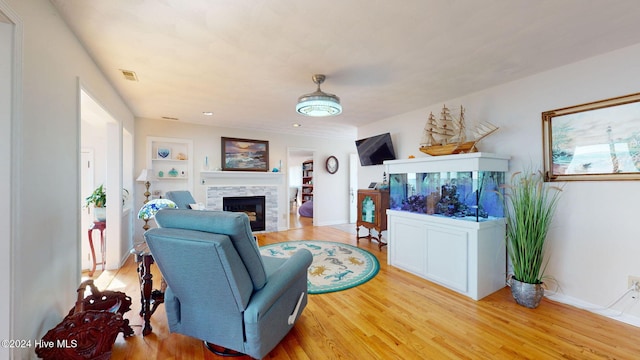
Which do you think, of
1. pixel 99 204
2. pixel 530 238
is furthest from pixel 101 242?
pixel 530 238

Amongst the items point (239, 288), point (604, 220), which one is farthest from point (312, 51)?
point (604, 220)

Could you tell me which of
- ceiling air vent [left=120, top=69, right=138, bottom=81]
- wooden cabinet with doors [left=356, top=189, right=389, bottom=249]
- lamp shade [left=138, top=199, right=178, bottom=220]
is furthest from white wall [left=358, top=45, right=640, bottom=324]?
ceiling air vent [left=120, top=69, right=138, bottom=81]

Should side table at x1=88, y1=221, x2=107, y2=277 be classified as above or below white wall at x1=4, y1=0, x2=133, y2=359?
below

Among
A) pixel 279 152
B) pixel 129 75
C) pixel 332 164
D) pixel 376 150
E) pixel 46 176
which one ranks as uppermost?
pixel 129 75

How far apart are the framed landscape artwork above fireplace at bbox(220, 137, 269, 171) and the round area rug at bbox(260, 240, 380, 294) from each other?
191 cm

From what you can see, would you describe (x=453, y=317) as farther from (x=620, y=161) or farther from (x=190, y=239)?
(x=190, y=239)

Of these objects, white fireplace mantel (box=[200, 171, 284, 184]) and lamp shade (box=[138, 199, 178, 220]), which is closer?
lamp shade (box=[138, 199, 178, 220])

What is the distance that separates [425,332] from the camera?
1996mm

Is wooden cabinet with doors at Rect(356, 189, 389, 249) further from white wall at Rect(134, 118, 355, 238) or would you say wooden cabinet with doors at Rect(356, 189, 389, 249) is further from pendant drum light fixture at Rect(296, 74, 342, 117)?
pendant drum light fixture at Rect(296, 74, 342, 117)

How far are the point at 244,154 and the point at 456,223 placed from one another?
4.32 metres

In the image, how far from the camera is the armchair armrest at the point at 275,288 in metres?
1.49

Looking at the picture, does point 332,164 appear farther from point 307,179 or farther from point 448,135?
point 448,135

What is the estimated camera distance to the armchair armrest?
1.49m

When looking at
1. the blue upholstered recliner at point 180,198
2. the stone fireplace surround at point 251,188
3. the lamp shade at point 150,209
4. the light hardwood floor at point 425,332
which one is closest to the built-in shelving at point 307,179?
the stone fireplace surround at point 251,188
